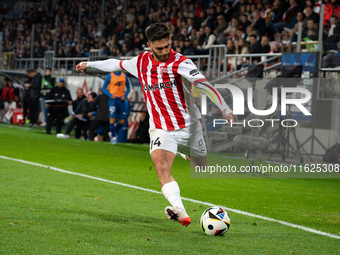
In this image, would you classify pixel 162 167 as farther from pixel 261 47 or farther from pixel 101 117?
pixel 261 47

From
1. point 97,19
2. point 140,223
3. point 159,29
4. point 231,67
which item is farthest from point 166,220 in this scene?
point 97,19

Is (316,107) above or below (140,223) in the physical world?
above

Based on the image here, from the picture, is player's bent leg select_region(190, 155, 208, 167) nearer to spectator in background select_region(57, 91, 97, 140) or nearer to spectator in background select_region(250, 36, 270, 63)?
spectator in background select_region(250, 36, 270, 63)

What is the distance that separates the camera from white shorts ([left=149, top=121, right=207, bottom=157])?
5.17 m

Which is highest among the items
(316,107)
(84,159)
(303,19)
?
(303,19)

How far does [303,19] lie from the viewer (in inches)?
560

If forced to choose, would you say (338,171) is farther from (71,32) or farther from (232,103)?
(71,32)

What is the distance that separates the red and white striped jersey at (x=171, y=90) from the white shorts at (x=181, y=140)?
65mm

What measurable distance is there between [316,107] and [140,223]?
21.2 feet

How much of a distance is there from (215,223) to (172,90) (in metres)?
1.49

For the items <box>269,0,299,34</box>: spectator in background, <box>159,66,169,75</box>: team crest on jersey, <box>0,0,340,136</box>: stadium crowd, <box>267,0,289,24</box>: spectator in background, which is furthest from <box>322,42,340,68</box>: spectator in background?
<box>159,66,169,75</box>: team crest on jersey

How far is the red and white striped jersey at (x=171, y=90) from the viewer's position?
522 centimetres

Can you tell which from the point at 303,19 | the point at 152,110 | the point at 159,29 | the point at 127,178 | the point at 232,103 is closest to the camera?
the point at 159,29

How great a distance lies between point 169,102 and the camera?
5.30 m
